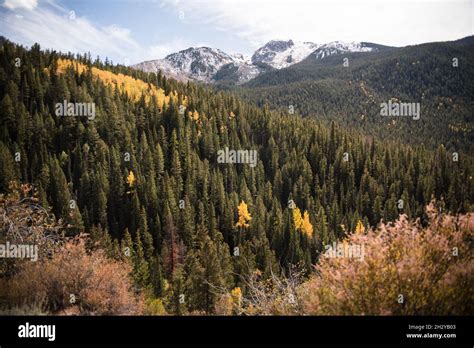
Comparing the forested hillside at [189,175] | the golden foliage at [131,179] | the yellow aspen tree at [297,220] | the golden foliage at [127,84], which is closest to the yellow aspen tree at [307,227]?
the forested hillside at [189,175]

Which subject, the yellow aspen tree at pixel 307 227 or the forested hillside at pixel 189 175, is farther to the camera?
the yellow aspen tree at pixel 307 227

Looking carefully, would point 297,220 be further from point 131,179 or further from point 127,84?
point 127,84

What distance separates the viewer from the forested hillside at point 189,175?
5922 cm

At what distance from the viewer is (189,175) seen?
84062mm

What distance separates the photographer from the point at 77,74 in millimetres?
113312

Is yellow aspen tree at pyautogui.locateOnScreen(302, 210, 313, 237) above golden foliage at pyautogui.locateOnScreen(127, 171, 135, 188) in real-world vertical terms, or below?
below

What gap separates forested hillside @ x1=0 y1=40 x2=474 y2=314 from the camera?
59.2m

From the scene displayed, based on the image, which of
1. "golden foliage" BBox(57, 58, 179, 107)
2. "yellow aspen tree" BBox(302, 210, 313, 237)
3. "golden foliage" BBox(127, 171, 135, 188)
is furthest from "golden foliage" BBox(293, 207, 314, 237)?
"golden foliage" BBox(57, 58, 179, 107)

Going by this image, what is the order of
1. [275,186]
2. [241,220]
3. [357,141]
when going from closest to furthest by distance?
[241,220] → [275,186] → [357,141]

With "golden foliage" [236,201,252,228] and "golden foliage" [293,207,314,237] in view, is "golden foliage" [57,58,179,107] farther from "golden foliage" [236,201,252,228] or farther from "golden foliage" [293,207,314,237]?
"golden foliage" [293,207,314,237]

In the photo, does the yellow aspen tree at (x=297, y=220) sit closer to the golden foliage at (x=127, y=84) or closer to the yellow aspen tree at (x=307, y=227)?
the yellow aspen tree at (x=307, y=227)
